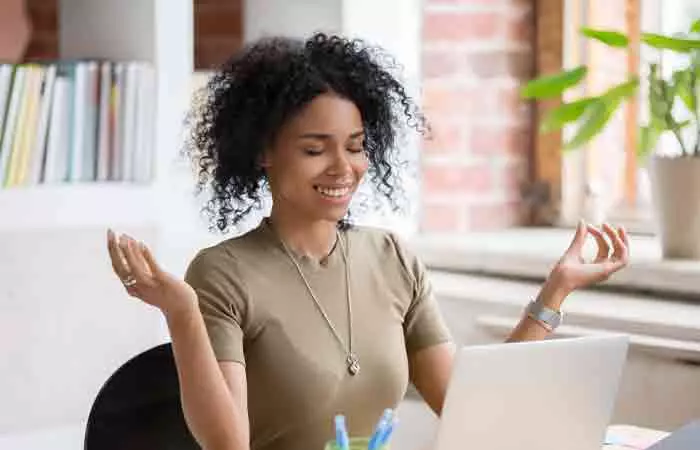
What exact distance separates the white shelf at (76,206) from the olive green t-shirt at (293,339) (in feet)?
2.93

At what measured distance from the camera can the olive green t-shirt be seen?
5.26ft

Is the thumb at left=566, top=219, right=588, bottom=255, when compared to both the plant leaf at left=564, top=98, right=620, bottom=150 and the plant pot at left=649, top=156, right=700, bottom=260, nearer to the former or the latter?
the plant pot at left=649, top=156, right=700, bottom=260

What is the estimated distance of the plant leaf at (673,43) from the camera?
2383mm

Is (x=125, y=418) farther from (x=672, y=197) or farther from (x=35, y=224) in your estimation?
(x=672, y=197)

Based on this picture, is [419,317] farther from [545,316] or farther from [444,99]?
[444,99]

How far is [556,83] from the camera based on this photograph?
268 cm

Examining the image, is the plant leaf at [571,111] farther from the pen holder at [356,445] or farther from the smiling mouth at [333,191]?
the pen holder at [356,445]

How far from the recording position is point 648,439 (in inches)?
70.0

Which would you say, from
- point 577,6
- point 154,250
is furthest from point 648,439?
point 577,6

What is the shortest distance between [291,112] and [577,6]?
164cm

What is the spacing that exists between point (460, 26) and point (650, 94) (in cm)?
70

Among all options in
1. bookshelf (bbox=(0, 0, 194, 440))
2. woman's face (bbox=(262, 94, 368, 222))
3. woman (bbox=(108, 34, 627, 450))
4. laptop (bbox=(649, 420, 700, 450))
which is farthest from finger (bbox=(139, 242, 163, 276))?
bookshelf (bbox=(0, 0, 194, 440))

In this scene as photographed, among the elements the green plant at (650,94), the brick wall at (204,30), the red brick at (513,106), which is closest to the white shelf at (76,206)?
the brick wall at (204,30)

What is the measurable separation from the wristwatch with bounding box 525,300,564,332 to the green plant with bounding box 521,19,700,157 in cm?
83
